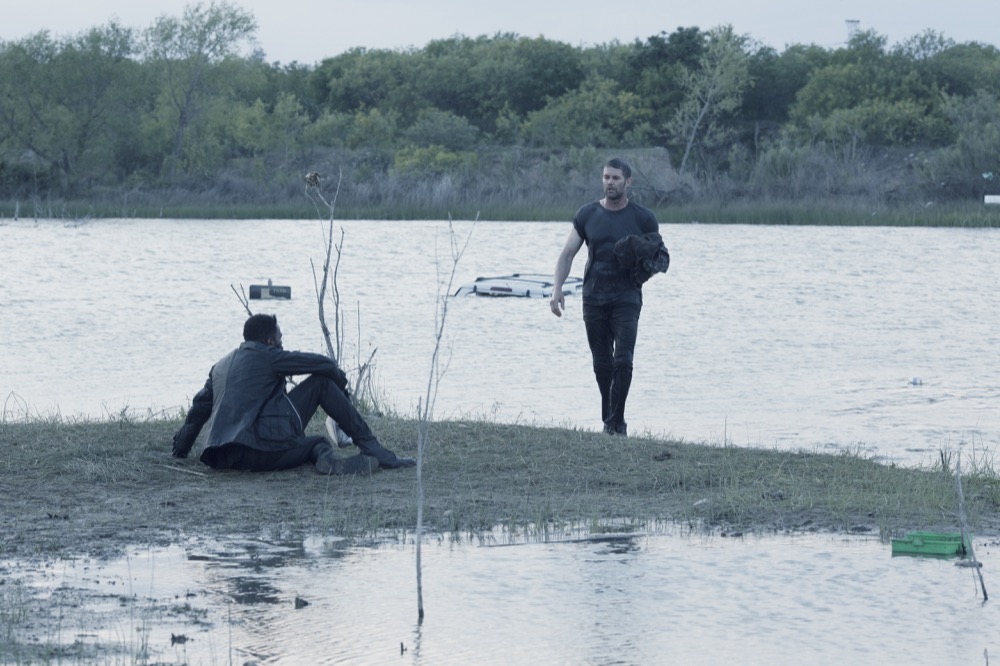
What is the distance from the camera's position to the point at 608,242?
10.1 m

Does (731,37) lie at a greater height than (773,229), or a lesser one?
greater

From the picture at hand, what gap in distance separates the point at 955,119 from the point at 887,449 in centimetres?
5691

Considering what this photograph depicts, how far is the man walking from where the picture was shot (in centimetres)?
1007

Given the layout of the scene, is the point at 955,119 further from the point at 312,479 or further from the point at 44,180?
the point at 312,479

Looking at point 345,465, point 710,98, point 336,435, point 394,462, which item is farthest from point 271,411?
point 710,98

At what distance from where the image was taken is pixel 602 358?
10445 millimetres

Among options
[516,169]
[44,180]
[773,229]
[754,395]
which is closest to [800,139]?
[516,169]

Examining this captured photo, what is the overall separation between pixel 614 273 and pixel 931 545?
145 inches

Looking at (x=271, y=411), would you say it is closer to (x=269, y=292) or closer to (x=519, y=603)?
(x=519, y=603)

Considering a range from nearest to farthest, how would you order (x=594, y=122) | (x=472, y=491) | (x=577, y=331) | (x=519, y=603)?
(x=519, y=603), (x=472, y=491), (x=577, y=331), (x=594, y=122)

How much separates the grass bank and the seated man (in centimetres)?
9

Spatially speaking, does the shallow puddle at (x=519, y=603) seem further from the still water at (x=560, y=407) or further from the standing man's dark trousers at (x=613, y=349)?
the standing man's dark trousers at (x=613, y=349)

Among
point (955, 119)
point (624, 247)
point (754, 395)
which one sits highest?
point (955, 119)

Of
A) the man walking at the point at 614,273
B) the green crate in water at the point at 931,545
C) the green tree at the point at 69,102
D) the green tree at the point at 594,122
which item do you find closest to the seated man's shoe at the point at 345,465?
the man walking at the point at 614,273
